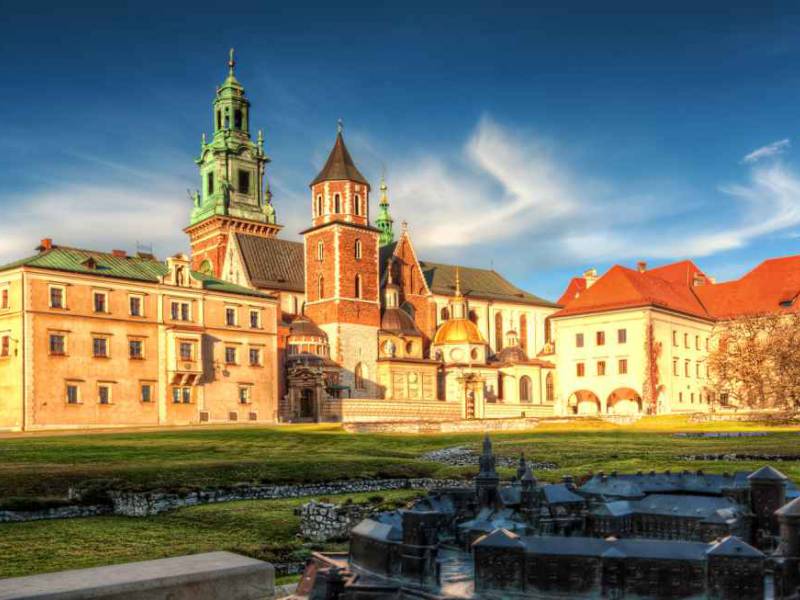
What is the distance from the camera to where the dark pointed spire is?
9225cm

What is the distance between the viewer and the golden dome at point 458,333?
9788 cm

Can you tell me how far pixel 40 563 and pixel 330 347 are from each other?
70.9 metres

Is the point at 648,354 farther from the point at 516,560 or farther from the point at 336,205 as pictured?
the point at 516,560

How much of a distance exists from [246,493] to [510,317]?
9215 cm

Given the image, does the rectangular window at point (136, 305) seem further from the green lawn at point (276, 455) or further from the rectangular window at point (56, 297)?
the green lawn at point (276, 455)

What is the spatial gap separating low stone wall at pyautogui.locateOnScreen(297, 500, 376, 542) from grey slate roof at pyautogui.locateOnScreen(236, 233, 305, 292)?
244 feet

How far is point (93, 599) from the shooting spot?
6672 mm

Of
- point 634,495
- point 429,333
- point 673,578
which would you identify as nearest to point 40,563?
point 634,495

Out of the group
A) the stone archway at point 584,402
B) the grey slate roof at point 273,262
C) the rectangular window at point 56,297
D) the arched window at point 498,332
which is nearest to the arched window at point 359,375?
the grey slate roof at point 273,262

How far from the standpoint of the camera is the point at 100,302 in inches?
2517

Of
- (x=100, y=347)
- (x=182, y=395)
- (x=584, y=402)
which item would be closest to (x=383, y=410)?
(x=182, y=395)

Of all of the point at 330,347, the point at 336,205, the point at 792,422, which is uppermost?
the point at 336,205

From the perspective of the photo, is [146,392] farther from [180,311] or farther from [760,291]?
[760,291]

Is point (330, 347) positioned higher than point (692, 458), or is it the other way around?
point (330, 347)
